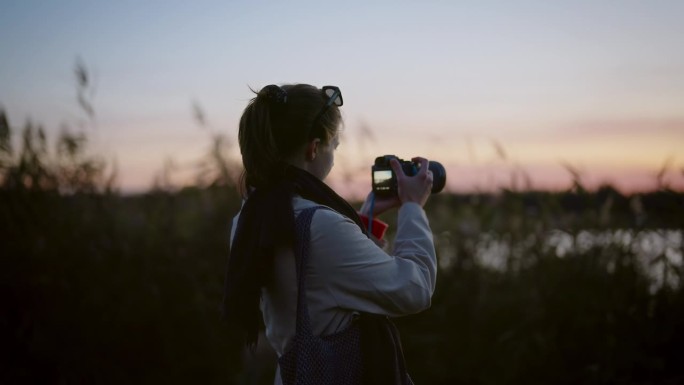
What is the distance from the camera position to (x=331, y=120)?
2.08 m

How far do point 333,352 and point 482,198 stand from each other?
366cm

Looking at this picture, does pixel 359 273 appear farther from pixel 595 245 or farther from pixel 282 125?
pixel 595 245

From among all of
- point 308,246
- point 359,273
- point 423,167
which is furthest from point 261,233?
point 423,167

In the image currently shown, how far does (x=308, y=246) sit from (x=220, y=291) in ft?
9.81

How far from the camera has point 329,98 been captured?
208 centimetres

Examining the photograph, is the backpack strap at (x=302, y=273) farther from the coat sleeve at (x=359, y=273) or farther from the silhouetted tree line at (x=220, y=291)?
the silhouetted tree line at (x=220, y=291)

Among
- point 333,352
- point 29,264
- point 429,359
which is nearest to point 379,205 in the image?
point 333,352

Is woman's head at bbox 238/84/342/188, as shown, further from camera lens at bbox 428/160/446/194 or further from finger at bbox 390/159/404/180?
camera lens at bbox 428/160/446/194

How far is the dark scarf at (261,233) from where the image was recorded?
193 centimetres

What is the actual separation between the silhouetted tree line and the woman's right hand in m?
2.32

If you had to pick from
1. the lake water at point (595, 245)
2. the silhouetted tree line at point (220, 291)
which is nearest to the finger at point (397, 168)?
the silhouetted tree line at point (220, 291)

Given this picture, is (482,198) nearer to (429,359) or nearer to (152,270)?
(429,359)

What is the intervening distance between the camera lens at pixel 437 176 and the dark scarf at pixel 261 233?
35 cm

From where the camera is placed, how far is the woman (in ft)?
6.27
